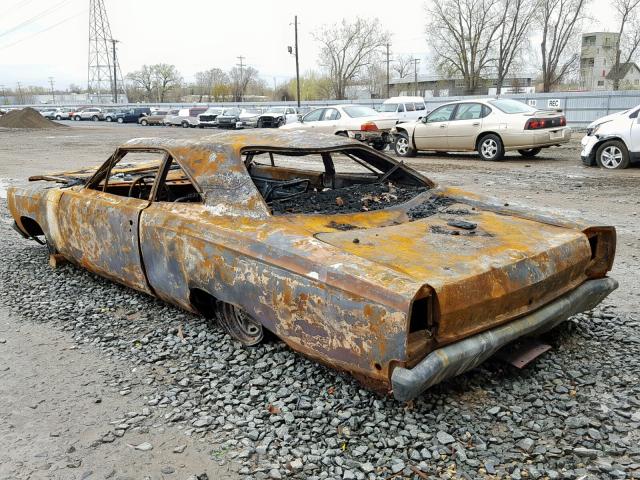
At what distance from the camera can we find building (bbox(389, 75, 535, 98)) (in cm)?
4866

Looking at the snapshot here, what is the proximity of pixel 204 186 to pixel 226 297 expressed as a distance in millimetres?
803

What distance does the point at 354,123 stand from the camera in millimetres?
15508

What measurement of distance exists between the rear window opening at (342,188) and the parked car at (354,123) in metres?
10.6

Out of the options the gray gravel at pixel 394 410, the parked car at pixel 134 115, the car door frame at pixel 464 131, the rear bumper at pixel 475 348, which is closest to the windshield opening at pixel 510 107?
the car door frame at pixel 464 131

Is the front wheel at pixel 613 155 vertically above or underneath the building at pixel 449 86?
underneath

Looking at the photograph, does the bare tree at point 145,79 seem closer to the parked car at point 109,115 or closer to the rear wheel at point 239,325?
the parked car at point 109,115

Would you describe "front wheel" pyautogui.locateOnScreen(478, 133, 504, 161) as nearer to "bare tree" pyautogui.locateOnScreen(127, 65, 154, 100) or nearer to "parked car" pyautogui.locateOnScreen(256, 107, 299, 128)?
"parked car" pyautogui.locateOnScreen(256, 107, 299, 128)

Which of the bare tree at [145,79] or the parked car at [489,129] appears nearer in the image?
the parked car at [489,129]

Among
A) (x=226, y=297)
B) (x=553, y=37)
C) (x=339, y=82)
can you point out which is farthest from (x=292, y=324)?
(x=339, y=82)

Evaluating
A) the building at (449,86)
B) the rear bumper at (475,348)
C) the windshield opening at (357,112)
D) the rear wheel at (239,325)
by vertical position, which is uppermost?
the building at (449,86)

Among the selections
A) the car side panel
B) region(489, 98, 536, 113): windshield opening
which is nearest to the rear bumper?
the car side panel

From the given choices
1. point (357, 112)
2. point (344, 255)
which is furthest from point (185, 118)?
point (344, 255)

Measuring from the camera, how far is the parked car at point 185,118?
119ft

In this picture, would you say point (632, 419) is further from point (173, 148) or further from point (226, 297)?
point (173, 148)
